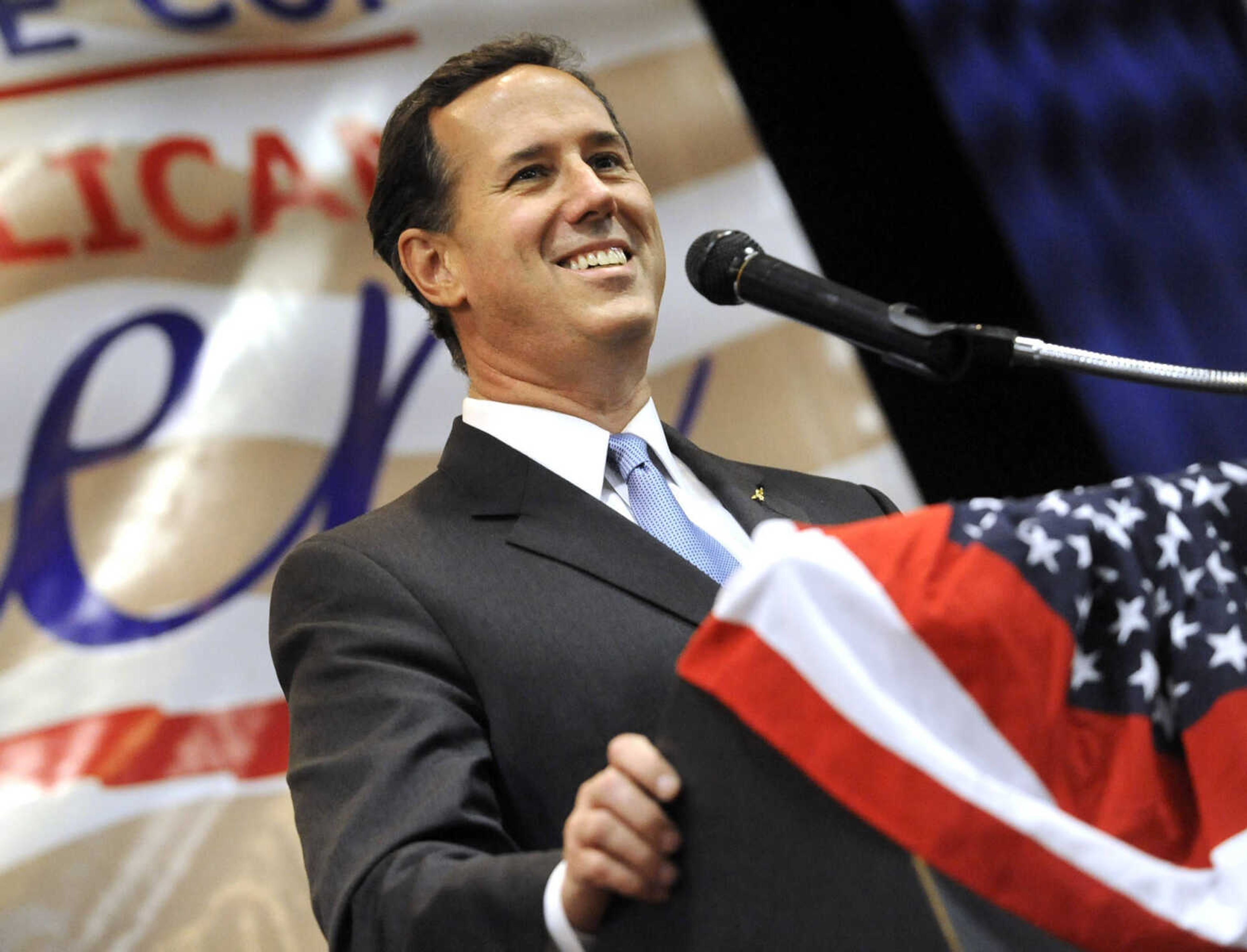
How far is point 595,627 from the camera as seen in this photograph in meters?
1.33

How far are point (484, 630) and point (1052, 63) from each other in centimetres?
241

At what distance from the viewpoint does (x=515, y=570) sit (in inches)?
55.4

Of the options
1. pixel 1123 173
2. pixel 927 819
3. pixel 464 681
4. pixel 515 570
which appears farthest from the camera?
pixel 1123 173

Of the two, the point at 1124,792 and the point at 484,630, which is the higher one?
the point at 484,630

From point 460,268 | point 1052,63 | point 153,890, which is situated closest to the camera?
point 460,268

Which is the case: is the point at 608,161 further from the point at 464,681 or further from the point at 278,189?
the point at 278,189

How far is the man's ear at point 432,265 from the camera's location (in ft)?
5.81

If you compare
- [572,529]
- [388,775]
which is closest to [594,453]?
[572,529]

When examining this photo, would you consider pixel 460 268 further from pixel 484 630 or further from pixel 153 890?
pixel 153 890

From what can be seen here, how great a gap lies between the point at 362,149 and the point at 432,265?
1017 mm

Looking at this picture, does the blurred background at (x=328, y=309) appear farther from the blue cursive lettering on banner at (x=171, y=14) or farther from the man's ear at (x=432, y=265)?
the man's ear at (x=432, y=265)

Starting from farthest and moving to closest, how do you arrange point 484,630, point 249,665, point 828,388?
1. point 828,388
2. point 249,665
3. point 484,630

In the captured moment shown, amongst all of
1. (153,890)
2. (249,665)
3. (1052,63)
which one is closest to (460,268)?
(249,665)

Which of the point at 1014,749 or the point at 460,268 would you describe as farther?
the point at 460,268
